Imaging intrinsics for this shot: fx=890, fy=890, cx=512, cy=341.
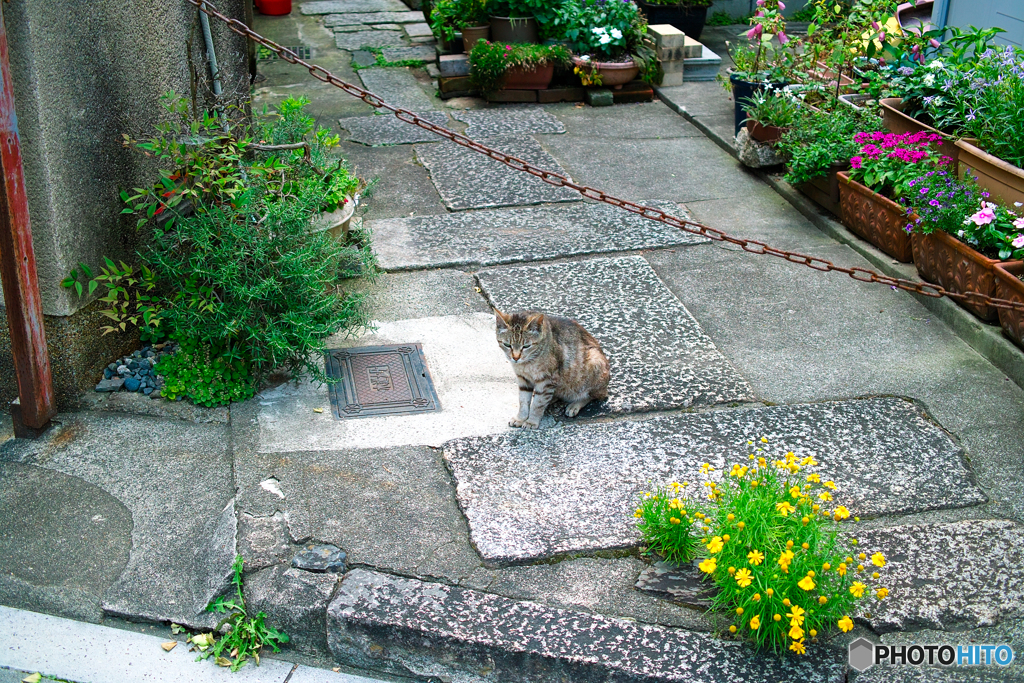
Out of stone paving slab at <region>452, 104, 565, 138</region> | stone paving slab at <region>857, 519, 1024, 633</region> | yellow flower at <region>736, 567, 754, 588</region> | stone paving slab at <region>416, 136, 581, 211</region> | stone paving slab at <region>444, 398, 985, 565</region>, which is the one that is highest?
stone paving slab at <region>452, 104, 565, 138</region>

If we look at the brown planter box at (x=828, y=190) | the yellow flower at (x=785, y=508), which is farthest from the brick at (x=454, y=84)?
the yellow flower at (x=785, y=508)

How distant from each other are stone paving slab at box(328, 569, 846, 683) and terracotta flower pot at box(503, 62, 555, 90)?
6.01 meters

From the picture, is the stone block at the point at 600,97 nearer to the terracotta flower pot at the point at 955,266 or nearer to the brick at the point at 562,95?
the brick at the point at 562,95

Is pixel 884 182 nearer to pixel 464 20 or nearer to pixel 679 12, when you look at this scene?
pixel 679 12

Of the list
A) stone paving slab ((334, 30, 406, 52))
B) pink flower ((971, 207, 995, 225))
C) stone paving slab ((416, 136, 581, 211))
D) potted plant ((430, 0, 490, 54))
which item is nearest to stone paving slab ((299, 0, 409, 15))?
stone paving slab ((334, 30, 406, 52))

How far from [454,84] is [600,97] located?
1407 millimetres

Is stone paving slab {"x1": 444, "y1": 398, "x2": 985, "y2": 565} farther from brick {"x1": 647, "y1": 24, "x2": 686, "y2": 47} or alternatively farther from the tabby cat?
brick {"x1": 647, "y1": 24, "x2": 686, "y2": 47}

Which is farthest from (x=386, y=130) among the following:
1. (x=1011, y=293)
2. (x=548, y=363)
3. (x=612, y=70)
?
(x=1011, y=293)

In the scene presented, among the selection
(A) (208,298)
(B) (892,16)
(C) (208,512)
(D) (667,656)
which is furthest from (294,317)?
(B) (892,16)

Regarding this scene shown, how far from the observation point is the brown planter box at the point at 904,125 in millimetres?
5516

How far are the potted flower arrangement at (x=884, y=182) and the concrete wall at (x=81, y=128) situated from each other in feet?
13.7

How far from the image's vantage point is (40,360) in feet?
12.7

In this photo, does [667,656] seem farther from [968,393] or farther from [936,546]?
[968,393]

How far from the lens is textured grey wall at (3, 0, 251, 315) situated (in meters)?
3.66
